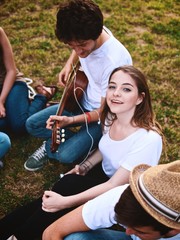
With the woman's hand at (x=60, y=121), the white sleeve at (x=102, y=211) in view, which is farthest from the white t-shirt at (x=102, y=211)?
the woman's hand at (x=60, y=121)

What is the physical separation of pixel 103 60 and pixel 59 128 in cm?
85

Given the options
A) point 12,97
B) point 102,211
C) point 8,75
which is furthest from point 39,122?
point 102,211

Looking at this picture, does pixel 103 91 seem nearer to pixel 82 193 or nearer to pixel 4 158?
pixel 82 193

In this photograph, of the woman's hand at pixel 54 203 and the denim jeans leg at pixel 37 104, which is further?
the denim jeans leg at pixel 37 104

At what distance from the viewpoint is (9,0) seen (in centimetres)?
687

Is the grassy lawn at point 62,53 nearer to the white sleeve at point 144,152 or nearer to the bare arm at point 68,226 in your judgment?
the bare arm at point 68,226

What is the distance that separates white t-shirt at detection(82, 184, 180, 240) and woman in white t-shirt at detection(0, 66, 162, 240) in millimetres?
409

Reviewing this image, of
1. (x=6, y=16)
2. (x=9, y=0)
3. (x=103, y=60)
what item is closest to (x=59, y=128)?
(x=103, y=60)

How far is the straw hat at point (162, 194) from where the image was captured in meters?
1.64

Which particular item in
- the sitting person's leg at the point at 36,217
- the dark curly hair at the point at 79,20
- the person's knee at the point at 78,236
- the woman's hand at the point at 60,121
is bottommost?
the sitting person's leg at the point at 36,217

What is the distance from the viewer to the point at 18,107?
386cm

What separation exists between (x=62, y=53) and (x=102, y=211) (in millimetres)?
3829

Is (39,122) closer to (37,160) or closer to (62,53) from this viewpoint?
(37,160)

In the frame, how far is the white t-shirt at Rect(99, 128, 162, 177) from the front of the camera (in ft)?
8.51
